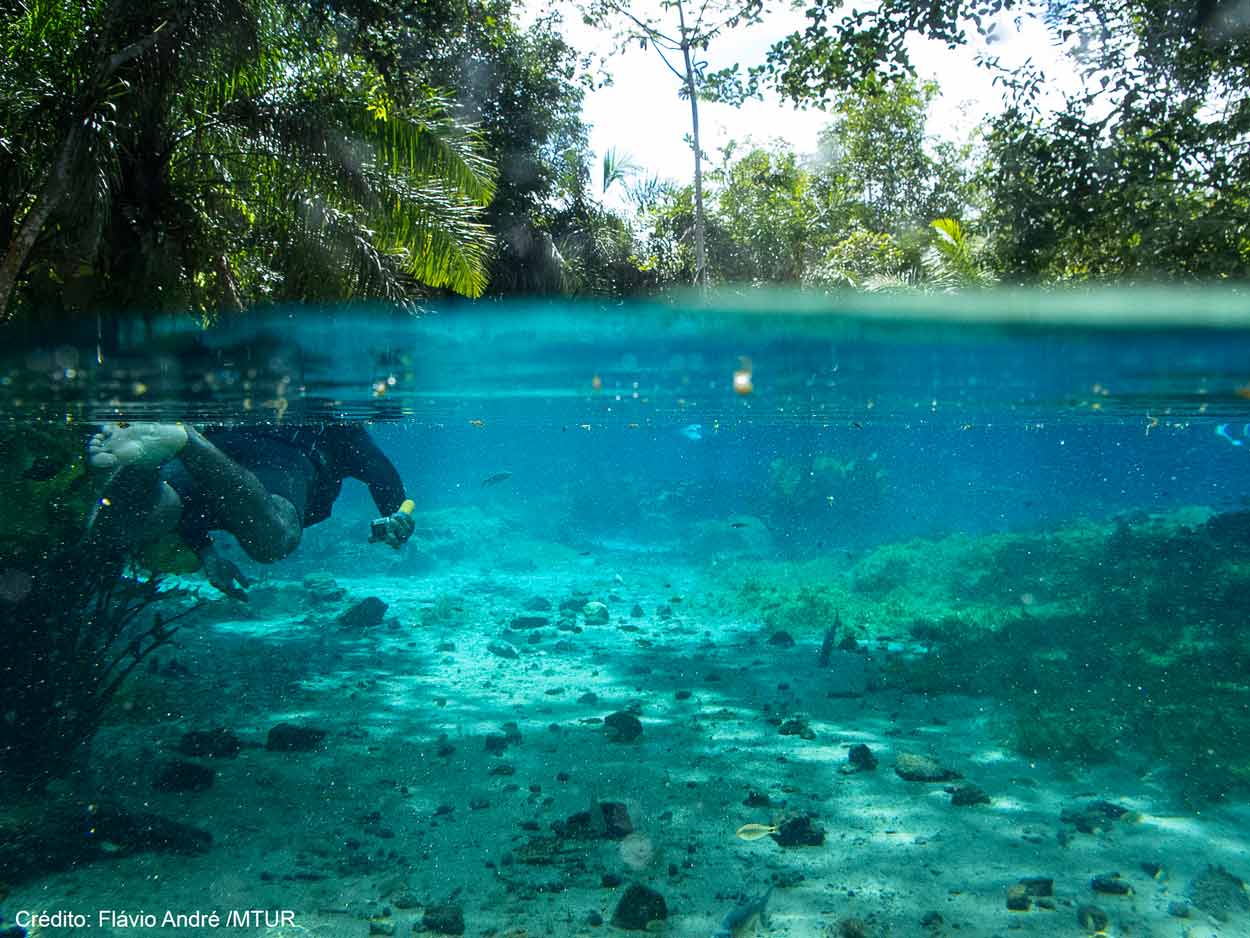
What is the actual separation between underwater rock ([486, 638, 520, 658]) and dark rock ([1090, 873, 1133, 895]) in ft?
18.6

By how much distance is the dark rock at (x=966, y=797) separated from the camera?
20.5ft

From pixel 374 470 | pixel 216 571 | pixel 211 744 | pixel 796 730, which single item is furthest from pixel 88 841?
pixel 374 470

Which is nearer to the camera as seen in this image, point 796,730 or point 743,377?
point 796,730

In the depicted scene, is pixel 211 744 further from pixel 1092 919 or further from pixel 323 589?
pixel 323 589

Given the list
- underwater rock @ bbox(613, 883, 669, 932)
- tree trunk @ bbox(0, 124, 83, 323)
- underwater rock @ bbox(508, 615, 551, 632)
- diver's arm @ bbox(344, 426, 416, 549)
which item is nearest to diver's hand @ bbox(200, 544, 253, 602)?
diver's arm @ bbox(344, 426, 416, 549)

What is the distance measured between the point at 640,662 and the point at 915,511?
734cm

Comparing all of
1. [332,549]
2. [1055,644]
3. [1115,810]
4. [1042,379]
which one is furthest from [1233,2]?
[332,549]

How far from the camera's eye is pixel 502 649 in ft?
31.3

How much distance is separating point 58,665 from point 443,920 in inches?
180

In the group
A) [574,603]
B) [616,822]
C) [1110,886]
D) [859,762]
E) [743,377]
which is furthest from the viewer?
[574,603]

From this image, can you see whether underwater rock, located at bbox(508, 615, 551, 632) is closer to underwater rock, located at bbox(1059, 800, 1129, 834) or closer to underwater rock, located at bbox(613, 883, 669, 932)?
underwater rock, located at bbox(613, 883, 669, 932)

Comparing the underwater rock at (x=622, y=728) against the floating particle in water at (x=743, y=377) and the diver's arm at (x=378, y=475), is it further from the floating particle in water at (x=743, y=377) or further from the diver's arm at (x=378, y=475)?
the diver's arm at (x=378, y=475)

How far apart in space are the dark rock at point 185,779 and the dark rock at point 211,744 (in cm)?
48

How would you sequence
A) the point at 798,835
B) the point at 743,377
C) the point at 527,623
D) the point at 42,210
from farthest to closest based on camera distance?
1. the point at 527,623
2. the point at 743,377
3. the point at 42,210
4. the point at 798,835
